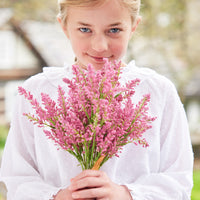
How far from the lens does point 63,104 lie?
1.08 m

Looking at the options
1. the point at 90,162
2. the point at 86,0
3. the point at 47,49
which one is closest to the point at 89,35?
the point at 86,0

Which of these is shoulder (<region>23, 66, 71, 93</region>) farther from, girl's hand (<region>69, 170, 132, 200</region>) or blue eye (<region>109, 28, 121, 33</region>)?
girl's hand (<region>69, 170, 132, 200</region>)

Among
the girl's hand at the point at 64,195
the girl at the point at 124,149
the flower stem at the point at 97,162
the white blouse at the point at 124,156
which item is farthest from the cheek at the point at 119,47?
the girl's hand at the point at 64,195

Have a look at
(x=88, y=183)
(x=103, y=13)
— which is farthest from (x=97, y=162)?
(x=103, y=13)

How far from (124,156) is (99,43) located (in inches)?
16.1

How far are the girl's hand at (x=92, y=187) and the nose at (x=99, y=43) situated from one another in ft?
1.24

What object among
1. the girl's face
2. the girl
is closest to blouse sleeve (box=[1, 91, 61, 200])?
the girl

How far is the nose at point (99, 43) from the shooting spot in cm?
123

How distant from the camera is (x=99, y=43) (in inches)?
48.5

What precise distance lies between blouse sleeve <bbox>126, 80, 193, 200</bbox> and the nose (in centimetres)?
32

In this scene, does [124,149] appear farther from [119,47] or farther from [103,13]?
[103,13]

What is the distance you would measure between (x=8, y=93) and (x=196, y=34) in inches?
114

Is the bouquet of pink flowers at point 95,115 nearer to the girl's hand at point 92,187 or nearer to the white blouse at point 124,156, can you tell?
the girl's hand at point 92,187

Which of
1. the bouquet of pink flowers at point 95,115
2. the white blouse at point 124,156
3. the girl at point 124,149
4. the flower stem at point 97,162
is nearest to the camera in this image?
the bouquet of pink flowers at point 95,115
